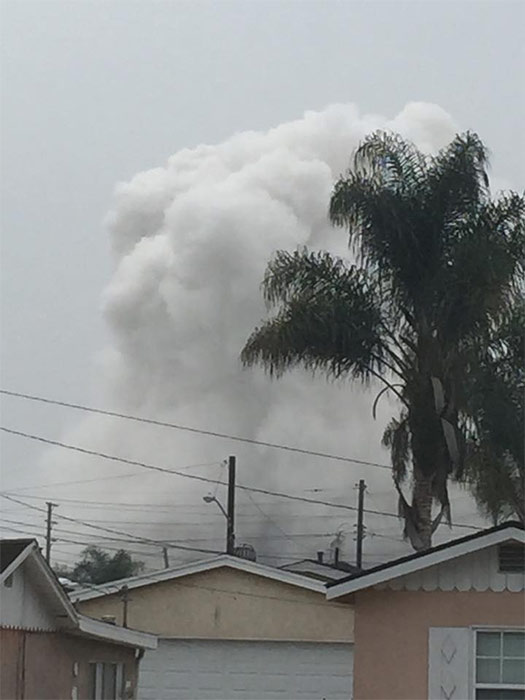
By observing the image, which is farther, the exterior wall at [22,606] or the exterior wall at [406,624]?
the exterior wall at [22,606]

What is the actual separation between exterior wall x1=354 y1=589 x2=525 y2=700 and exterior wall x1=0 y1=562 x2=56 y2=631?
3.82m

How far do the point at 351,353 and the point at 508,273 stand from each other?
283 centimetres

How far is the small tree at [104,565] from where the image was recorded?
63.2 meters

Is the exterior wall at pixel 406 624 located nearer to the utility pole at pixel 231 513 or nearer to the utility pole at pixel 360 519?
the utility pole at pixel 231 513

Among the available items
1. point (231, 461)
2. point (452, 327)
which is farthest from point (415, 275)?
point (231, 461)

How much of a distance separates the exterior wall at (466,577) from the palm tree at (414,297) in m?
7.75

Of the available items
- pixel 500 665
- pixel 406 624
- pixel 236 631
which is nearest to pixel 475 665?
pixel 500 665

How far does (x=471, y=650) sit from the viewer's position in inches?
586

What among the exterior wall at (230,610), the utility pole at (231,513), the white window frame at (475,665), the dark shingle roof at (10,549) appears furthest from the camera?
the utility pole at (231,513)

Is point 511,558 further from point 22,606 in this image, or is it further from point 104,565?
point 104,565

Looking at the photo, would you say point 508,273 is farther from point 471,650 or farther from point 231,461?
point 231,461

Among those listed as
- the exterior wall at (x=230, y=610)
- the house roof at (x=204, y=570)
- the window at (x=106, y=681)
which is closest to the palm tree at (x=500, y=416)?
the house roof at (x=204, y=570)

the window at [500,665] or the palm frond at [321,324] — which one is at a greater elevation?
the palm frond at [321,324]

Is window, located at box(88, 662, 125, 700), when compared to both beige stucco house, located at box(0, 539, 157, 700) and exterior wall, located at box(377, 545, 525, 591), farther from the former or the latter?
exterior wall, located at box(377, 545, 525, 591)
